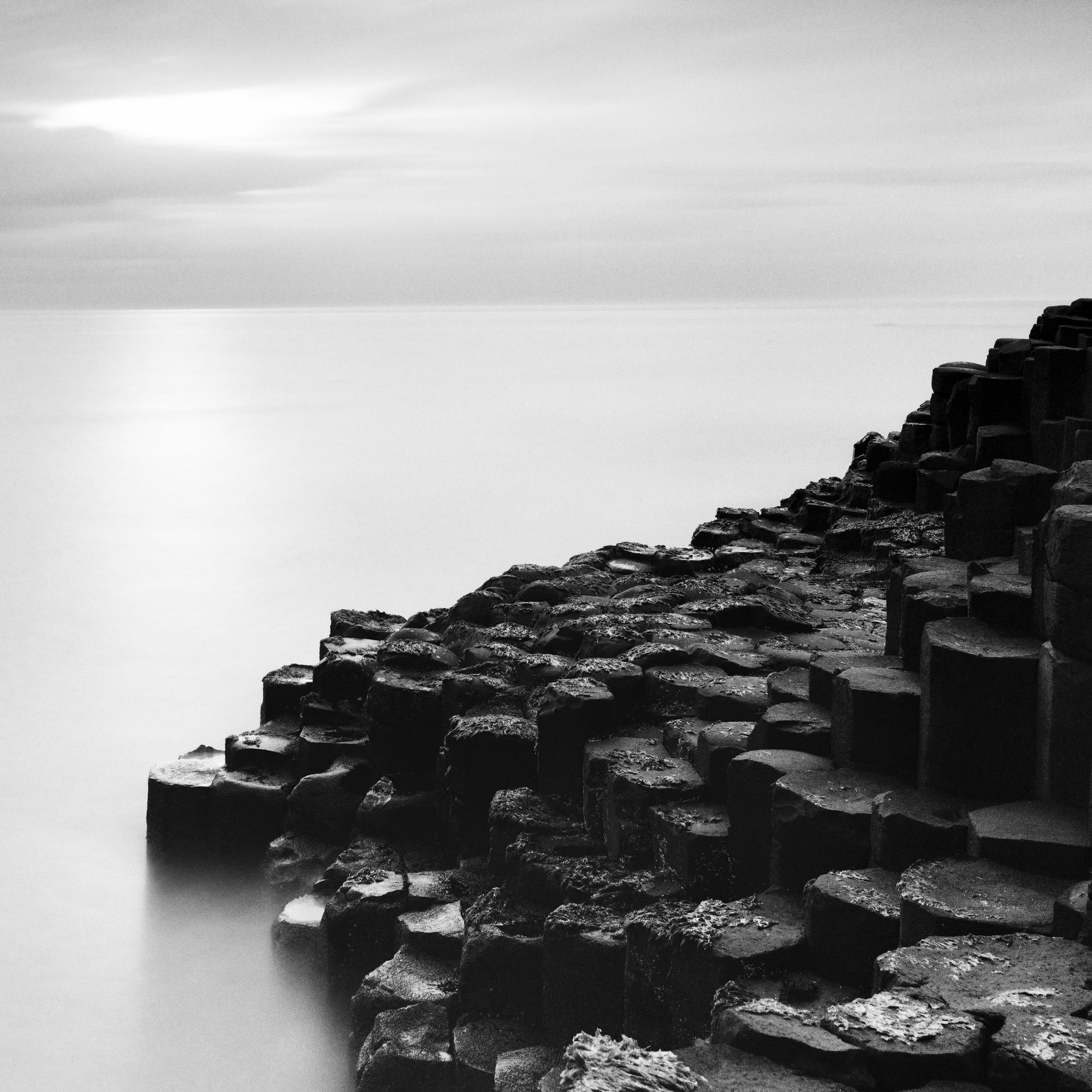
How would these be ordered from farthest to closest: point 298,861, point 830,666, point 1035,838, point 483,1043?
point 298,861
point 483,1043
point 830,666
point 1035,838

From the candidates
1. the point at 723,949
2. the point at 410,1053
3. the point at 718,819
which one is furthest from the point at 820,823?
the point at 410,1053

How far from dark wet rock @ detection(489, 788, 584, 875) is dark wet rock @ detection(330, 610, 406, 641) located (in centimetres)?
347

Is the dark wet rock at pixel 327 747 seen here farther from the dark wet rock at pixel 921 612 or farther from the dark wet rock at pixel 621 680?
the dark wet rock at pixel 921 612

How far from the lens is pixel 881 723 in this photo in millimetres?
4176

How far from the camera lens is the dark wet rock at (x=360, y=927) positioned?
5.97 m

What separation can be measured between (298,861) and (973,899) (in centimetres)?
483

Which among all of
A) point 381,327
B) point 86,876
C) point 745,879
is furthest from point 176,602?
point 381,327

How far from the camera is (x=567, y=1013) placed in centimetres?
456

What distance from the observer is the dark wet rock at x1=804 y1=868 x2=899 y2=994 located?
3541 millimetres

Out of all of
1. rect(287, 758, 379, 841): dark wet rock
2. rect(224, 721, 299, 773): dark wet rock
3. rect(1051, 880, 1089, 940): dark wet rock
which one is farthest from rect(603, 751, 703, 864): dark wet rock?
rect(224, 721, 299, 773): dark wet rock

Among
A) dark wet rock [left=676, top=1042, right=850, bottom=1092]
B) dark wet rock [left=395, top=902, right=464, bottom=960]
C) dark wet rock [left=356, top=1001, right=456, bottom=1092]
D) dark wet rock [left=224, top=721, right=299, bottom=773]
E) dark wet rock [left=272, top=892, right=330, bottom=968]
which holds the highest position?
dark wet rock [left=676, top=1042, right=850, bottom=1092]

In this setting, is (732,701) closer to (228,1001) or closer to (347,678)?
(228,1001)

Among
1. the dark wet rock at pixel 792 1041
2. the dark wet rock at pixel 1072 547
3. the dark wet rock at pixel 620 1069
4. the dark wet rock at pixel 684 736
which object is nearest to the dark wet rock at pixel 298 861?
the dark wet rock at pixel 684 736

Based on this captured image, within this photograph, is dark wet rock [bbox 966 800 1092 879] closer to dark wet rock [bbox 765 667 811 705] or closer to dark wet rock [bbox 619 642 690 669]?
dark wet rock [bbox 765 667 811 705]
